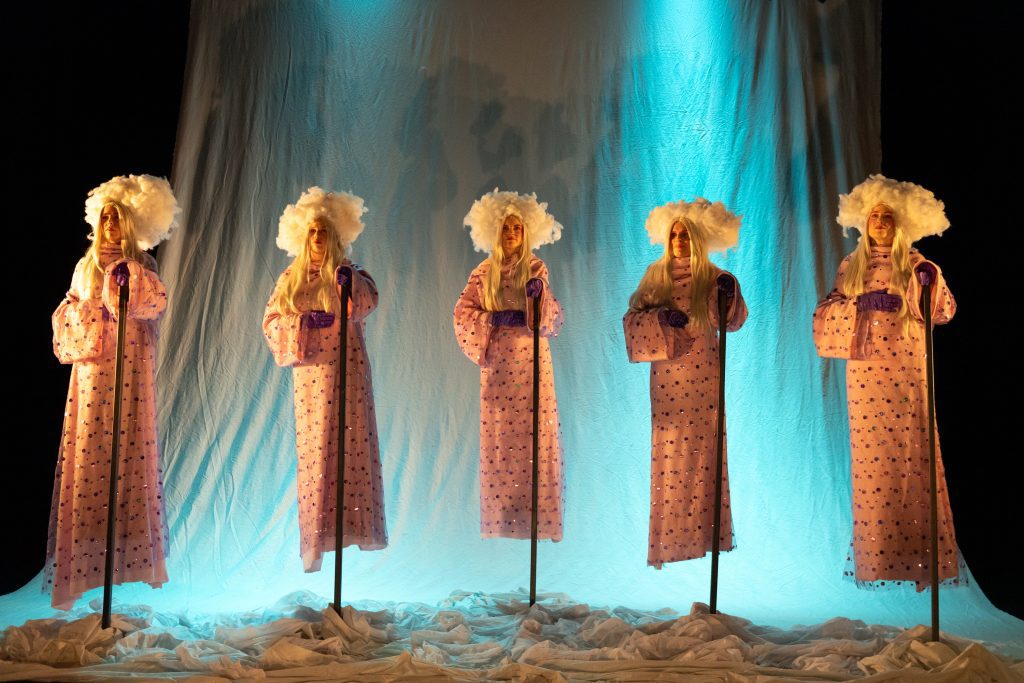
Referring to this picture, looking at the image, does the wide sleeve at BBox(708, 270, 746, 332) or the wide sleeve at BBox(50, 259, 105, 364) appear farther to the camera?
the wide sleeve at BBox(708, 270, 746, 332)

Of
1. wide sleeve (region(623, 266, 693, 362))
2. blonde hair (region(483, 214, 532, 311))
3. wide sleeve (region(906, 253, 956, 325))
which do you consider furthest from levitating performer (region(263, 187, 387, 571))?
wide sleeve (region(906, 253, 956, 325))

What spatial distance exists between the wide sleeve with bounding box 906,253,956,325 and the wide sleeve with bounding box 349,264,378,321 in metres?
2.55

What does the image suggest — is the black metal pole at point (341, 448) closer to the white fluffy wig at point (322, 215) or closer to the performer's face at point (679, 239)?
the white fluffy wig at point (322, 215)

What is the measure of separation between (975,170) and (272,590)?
181 inches

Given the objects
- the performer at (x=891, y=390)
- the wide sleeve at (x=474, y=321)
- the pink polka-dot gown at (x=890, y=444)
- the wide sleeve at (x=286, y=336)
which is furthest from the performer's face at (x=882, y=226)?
the wide sleeve at (x=286, y=336)

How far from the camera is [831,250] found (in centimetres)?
614

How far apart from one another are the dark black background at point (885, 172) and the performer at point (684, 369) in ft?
4.01

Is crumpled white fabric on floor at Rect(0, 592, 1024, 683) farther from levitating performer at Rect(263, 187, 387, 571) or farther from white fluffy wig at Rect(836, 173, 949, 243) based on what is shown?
white fluffy wig at Rect(836, 173, 949, 243)

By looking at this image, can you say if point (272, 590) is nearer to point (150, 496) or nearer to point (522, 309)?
point (150, 496)

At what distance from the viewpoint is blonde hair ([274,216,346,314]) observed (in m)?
5.16

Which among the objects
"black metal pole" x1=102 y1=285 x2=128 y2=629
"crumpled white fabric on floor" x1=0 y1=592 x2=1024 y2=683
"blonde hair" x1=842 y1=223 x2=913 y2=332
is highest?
"blonde hair" x1=842 y1=223 x2=913 y2=332

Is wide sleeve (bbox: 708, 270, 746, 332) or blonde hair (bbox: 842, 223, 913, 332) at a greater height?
blonde hair (bbox: 842, 223, 913, 332)

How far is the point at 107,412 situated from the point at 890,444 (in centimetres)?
367

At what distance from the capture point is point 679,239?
206 inches
